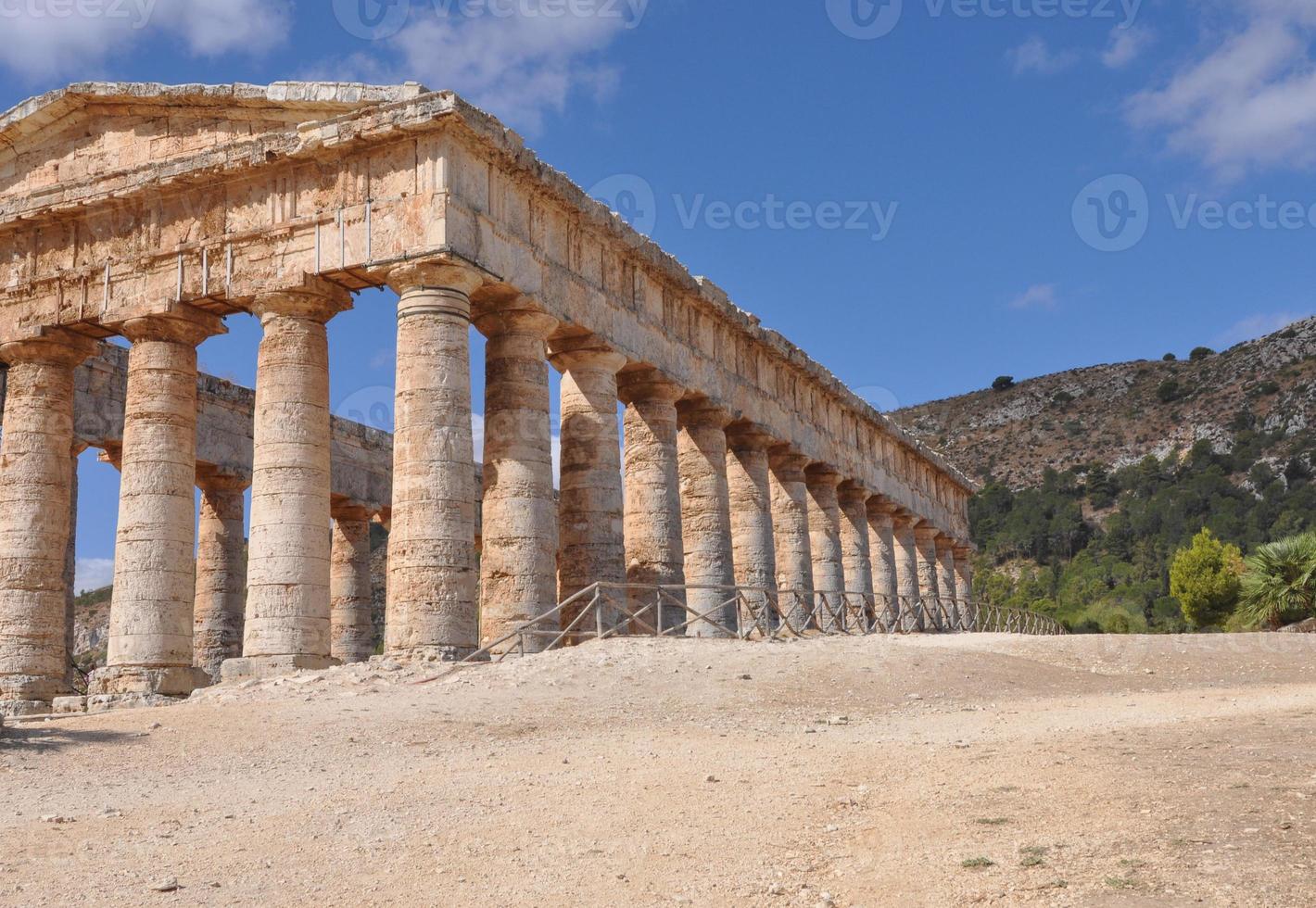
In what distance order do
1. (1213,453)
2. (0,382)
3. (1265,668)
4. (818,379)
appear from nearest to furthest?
(1265,668) < (0,382) < (818,379) < (1213,453)

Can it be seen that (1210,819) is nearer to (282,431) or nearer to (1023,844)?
(1023,844)

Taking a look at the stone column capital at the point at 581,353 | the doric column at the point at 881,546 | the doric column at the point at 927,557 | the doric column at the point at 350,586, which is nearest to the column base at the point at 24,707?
the stone column capital at the point at 581,353

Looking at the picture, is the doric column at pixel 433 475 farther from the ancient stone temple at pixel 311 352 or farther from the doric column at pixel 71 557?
the doric column at pixel 71 557

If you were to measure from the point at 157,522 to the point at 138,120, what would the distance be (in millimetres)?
7408

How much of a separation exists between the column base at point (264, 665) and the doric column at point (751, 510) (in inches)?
478

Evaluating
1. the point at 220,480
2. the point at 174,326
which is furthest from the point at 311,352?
the point at 220,480

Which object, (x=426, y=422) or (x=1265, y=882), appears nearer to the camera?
(x=1265, y=882)

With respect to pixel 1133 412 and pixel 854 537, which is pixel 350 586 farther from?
pixel 1133 412

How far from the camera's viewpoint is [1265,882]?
6.75 meters

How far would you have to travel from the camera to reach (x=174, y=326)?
868 inches

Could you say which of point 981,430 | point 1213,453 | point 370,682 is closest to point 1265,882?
point 370,682

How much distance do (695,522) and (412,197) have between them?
10.7 m

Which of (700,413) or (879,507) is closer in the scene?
(700,413)

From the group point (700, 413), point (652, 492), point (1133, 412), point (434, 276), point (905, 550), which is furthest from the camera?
point (1133, 412)
